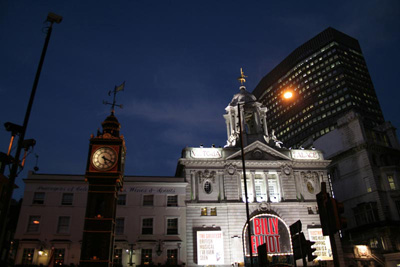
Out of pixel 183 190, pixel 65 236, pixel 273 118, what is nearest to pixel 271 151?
pixel 183 190

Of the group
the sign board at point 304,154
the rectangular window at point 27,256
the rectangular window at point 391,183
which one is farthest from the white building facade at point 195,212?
the rectangular window at point 391,183

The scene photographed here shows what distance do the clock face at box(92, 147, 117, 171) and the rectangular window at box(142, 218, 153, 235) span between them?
19919 mm

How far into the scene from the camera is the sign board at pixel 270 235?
145 feet

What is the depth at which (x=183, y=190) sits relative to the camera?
4656cm

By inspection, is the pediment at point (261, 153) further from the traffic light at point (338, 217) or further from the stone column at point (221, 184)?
the traffic light at point (338, 217)

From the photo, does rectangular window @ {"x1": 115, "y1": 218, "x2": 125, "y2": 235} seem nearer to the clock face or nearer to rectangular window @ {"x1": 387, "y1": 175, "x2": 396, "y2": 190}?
the clock face

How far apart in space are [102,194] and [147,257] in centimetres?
1945

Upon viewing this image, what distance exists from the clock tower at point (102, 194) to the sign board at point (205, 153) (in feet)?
72.7

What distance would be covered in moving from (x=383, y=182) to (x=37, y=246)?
50191 millimetres

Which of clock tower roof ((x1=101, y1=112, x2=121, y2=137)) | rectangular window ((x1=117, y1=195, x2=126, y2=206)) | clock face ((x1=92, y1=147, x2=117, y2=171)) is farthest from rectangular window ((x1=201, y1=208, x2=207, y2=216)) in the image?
clock face ((x1=92, y1=147, x2=117, y2=171))

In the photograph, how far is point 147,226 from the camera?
4356 centimetres

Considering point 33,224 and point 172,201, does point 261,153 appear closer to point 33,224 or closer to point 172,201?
point 172,201

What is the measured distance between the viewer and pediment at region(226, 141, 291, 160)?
1997 inches

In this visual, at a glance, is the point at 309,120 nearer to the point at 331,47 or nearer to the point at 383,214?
the point at 331,47
